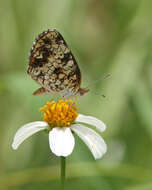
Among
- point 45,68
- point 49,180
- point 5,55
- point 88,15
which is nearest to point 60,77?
point 45,68

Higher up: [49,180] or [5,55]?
[5,55]

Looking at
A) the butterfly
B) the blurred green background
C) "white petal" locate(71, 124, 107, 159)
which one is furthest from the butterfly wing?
the blurred green background

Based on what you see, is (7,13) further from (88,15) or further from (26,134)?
(26,134)

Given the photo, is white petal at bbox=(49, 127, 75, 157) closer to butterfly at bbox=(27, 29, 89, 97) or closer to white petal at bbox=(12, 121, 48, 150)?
white petal at bbox=(12, 121, 48, 150)

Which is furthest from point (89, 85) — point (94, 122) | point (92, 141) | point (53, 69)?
point (92, 141)

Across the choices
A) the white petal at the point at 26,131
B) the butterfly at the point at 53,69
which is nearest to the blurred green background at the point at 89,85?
the butterfly at the point at 53,69

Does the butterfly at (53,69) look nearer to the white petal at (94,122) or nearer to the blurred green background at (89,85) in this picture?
the white petal at (94,122)

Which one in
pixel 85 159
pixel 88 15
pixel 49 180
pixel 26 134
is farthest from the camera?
pixel 88 15

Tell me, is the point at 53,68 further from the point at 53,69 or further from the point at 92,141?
the point at 92,141
